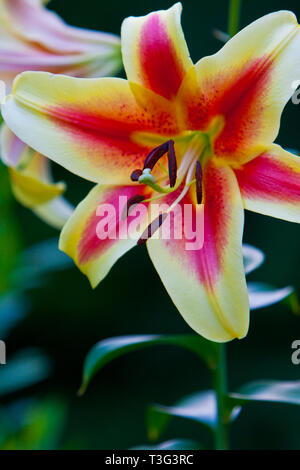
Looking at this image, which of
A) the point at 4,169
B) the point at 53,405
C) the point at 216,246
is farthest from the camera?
the point at 53,405

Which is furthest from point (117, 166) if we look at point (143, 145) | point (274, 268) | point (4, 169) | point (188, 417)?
point (274, 268)


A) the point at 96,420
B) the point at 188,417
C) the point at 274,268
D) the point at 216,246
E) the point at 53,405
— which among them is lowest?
the point at 96,420

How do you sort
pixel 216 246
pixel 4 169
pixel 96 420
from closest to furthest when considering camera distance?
1. pixel 216 246
2. pixel 4 169
3. pixel 96 420

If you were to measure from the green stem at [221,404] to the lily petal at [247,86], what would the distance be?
0.75ft

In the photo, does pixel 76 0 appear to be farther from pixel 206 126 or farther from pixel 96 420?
pixel 206 126

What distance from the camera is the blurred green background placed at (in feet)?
8.25

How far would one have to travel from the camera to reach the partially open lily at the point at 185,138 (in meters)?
0.63

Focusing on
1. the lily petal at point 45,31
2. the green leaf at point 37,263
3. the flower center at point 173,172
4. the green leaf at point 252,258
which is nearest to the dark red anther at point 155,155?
the flower center at point 173,172

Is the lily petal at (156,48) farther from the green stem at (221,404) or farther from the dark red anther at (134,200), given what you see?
the green stem at (221,404)

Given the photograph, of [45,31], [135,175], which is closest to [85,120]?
[135,175]

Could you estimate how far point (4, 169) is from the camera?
1.29 metres

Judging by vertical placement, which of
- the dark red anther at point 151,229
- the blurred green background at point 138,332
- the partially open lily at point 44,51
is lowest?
the blurred green background at point 138,332

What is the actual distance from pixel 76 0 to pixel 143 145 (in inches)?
85.9

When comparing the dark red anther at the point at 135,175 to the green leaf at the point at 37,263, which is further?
the green leaf at the point at 37,263
